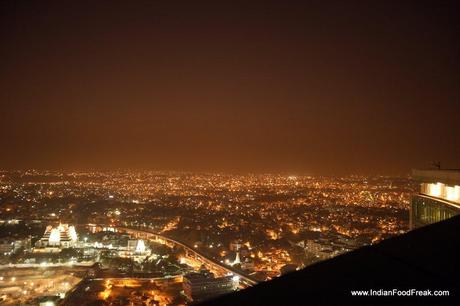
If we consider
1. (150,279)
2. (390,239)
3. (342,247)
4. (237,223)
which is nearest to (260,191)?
(237,223)

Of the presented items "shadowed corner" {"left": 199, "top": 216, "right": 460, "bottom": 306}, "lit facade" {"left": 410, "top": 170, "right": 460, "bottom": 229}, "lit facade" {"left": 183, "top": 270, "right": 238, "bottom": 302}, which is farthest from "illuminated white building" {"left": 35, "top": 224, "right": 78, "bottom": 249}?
"shadowed corner" {"left": 199, "top": 216, "right": 460, "bottom": 306}

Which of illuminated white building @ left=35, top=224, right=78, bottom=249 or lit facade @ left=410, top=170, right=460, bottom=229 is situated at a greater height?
lit facade @ left=410, top=170, right=460, bottom=229

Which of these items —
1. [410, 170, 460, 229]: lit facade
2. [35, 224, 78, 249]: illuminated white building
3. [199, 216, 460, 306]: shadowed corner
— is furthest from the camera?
[35, 224, 78, 249]: illuminated white building

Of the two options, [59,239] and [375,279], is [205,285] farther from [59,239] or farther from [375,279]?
[375,279]

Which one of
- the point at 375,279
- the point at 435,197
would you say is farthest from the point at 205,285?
the point at 375,279

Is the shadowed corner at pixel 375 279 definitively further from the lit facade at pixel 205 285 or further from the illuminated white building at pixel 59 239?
the illuminated white building at pixel 59 239

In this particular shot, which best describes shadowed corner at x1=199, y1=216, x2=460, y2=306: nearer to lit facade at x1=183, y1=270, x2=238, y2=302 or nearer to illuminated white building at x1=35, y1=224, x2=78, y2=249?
lit facade at x1=183, y1=270, x2=238, y2=302

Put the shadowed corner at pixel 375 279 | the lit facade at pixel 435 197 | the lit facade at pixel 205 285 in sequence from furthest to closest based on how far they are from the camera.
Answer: the lit facade at pixel 205 285
the lit facade at pixel 435 197
the shadowed corner at pixel 375 279

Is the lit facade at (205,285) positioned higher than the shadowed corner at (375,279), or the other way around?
the shadowed corner at (375,279)

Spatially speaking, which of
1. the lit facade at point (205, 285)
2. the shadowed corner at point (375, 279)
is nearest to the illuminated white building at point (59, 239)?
the lit facade at point (205, 285)

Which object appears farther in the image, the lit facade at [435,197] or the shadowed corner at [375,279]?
the lit facade at [435,197]
